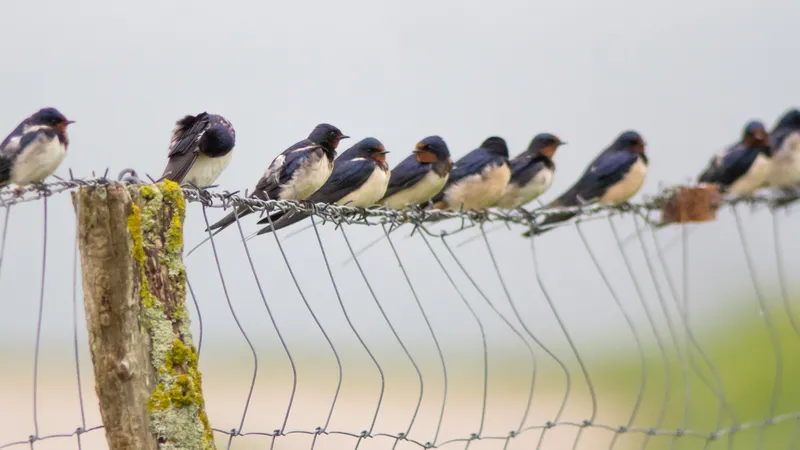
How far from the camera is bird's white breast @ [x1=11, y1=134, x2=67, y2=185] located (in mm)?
5066

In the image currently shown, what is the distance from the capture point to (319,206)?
4.99 metres

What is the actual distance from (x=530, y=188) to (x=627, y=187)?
0.79 meters

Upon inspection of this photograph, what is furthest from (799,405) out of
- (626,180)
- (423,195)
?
(423,195)

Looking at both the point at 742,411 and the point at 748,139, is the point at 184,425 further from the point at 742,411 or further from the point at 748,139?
A: the point at 742,411

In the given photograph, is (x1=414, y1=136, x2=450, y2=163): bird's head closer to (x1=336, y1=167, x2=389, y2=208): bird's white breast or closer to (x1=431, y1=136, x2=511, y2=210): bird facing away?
(x1=431, y1=136, x2=511, y2=210): bird facing away

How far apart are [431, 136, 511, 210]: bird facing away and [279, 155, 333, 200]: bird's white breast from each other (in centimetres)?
142

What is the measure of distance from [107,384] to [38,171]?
2.35 m

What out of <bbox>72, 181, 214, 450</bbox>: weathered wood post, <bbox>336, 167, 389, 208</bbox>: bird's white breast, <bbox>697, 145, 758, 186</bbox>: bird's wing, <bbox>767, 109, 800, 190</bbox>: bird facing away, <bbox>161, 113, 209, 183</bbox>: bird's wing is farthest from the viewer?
<bbox>767, 109, 800, 190</bbox>: bird facing away

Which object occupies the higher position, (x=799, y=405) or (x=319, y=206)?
(x=319, y=206)

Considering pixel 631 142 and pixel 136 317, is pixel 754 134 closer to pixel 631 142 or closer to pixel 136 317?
pixel 631 142

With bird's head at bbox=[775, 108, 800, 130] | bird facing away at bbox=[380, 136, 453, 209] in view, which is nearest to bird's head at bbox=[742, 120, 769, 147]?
bird's head at bbox=[775, 108, 800, 130]

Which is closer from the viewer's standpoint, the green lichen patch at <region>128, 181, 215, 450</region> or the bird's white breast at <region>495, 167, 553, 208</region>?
the green lichen patch at <region>128, 181, 215, 450</region>

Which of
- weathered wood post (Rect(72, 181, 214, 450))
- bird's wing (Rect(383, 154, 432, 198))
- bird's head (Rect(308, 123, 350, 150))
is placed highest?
bird's head (Rect(308, 123, 350, 150))

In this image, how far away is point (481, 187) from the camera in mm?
7492
